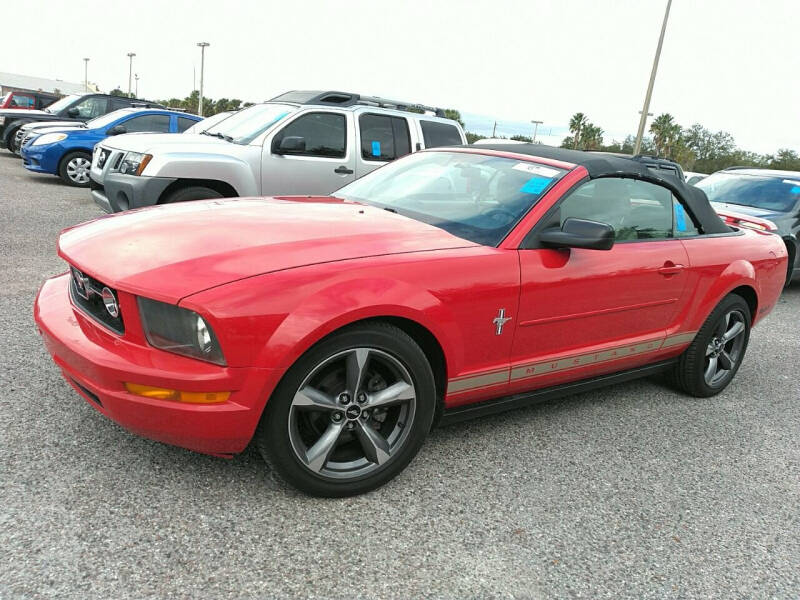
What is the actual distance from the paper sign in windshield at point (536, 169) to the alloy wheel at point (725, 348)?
5.77ft

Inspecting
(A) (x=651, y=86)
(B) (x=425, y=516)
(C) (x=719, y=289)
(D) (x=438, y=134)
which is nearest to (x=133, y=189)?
(D) (x=438, y=134)

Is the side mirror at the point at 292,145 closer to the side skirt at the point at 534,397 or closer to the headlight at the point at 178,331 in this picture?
the side skirt at the point at 534,397

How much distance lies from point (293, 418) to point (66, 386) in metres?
1.58

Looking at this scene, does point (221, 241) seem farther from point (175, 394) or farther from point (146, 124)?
point (146, 124)

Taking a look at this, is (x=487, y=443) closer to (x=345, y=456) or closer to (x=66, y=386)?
(x=345, y=456)

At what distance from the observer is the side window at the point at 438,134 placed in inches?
322

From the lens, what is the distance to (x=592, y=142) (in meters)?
74.2

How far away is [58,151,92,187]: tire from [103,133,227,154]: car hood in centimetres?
495

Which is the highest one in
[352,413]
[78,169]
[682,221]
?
[682,221]

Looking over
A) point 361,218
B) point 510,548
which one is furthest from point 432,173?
point 510,548

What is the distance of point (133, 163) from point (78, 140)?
248 inches

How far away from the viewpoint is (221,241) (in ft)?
8.57

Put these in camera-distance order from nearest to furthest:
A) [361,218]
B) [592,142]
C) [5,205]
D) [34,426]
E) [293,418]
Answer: [293,418], [34,426], [361,218], [5,205], [592,142]

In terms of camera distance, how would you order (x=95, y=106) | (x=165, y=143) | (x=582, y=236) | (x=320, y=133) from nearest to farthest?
(x=582, y=236), (x=165, y=143), (x=320, y=133), (x=95, y=106)
